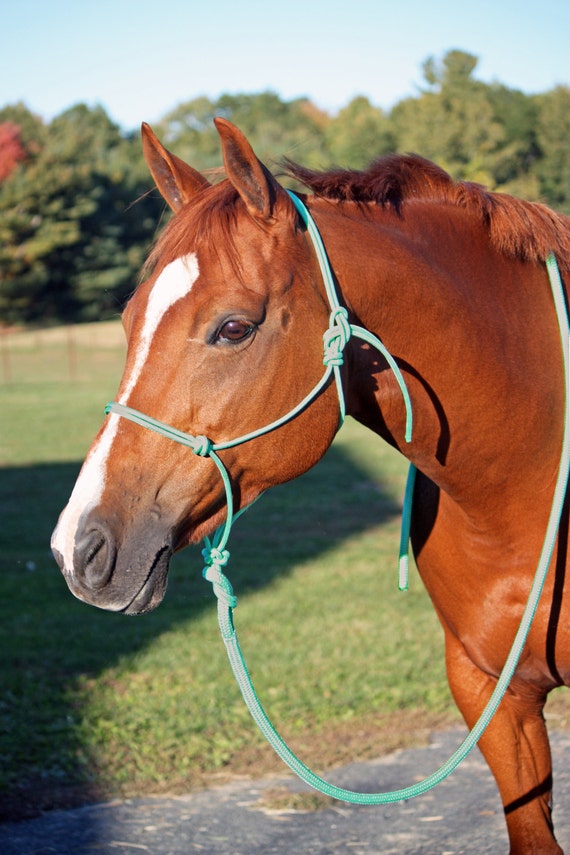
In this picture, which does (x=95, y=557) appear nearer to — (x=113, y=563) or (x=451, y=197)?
(x=113, y=563)

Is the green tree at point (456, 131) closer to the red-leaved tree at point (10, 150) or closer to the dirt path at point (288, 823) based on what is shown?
the red-leaved tree at point (10, 150)

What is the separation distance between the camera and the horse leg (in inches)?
98.7

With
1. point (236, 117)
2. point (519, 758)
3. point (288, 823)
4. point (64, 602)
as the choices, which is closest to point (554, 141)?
point (236, 117)

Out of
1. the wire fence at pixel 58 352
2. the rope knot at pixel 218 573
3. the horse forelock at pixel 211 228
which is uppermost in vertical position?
the horse forelock at pixel 211 228

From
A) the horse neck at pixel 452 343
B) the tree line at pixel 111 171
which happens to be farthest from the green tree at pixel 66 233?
the horse neck at pixel 452 343

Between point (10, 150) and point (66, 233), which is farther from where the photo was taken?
point (10, 150)

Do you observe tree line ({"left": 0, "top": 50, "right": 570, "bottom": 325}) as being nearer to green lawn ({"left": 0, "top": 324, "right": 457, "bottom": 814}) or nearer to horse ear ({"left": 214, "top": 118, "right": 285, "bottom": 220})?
green lawn ({"left": 0, "top": 324, "right": 457, "bottom": 814})

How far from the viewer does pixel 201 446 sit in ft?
6.00

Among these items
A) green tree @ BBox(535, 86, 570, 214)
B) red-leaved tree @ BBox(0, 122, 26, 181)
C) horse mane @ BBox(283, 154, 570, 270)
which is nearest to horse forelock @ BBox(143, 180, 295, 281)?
horse mane @ BBox(283, 154, 570, 270)

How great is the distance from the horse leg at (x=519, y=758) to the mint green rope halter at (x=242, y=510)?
0.93 ft

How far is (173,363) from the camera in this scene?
184 cm

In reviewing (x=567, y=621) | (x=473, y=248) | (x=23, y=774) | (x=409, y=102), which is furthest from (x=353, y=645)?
(x=409, y=102)

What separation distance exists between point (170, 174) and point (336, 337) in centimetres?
68

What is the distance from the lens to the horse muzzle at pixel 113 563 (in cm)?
176
